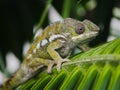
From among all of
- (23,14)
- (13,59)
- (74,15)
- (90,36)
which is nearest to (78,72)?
(90,36)

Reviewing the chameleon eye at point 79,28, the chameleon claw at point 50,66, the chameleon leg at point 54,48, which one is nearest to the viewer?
the chameleon claw at point 50,66

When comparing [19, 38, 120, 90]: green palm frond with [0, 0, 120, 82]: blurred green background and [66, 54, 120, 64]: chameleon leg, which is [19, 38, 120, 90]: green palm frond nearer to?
[66, 54, 120, 64]: chameleon leg

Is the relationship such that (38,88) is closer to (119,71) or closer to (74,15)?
(119,71)

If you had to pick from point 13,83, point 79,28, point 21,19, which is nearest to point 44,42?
point 79,28

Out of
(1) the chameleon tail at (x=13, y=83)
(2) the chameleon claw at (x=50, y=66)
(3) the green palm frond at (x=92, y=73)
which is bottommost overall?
(3) the green palm frond at (x=92, y=73)

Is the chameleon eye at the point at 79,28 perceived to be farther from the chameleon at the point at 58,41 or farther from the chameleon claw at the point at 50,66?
the chameleon claw at the point at 50,66

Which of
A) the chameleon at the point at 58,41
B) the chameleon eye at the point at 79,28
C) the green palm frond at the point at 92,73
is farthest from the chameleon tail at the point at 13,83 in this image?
the green palm frond at the point at 92,73

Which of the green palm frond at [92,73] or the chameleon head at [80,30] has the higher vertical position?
the chameleon head at [80,30]

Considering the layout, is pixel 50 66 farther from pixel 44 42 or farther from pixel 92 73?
pixel 92 73
